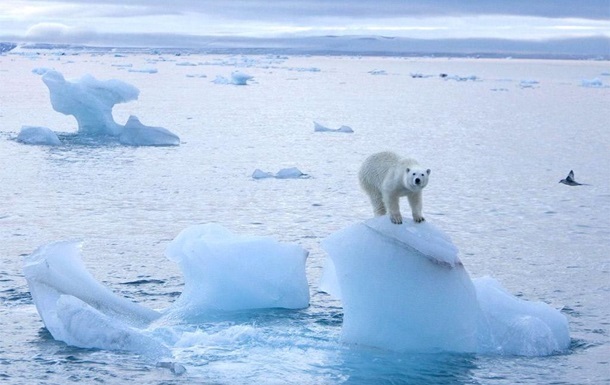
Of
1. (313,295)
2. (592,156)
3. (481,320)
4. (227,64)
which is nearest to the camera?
(481,320)

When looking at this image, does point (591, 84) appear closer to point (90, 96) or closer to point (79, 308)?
point (90, 96)

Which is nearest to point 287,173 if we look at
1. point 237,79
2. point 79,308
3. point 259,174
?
point 259,174

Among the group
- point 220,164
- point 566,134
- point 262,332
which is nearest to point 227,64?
point 566,134

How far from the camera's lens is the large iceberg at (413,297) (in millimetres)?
6691

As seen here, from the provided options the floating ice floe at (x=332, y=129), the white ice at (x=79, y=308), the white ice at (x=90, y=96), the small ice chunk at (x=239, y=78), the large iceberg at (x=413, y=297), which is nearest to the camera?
the large iceberg at (x=413, y=297)

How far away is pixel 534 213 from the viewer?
12.4m

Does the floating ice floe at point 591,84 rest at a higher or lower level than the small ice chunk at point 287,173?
lower

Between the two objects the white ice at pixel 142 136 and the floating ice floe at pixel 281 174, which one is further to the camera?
→ the white ice at pixel 142 136

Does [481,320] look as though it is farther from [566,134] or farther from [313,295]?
[566,134]

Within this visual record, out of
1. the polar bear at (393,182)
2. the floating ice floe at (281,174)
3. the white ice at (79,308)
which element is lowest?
the floating ice floe at (281,174)

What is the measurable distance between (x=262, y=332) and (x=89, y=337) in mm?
1231

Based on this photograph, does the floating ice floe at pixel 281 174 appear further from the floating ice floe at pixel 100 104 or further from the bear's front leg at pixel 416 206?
the bear's front leg at pixel 416 206

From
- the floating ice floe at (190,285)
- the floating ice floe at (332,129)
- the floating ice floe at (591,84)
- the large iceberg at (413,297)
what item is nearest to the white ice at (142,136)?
the floating ice floe at (332,129)

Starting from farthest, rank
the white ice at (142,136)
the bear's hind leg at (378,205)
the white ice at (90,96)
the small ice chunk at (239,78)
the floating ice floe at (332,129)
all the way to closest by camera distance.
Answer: the small ice chunk at (239,78), the floating ice floe at (332,129), the white ice at (90,96), the white ice at (142,136), the bear's hind leg at (378,205)
